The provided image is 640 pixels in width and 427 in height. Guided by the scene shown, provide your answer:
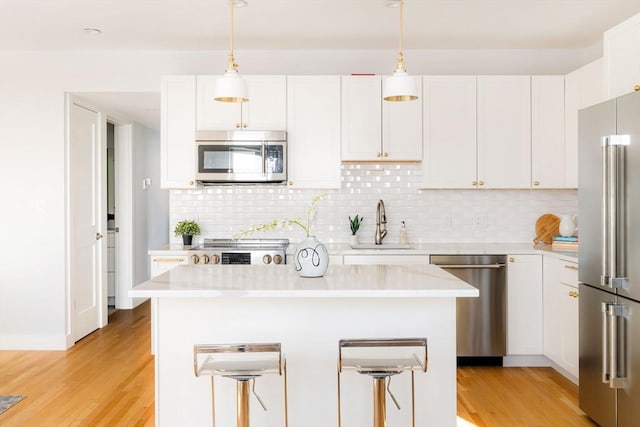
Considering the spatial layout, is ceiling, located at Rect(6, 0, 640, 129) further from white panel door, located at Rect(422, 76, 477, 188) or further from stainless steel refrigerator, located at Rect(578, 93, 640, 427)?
stainless steel refrigerator, located at Rect(578, 93, 640, 427)

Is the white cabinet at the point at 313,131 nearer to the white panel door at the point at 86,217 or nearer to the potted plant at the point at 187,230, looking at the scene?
the potted plant at the point at 187,230

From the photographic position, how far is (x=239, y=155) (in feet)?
14.3

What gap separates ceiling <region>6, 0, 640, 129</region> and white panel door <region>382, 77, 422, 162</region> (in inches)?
23.1

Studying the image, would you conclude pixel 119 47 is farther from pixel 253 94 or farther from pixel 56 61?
pixel 253 94

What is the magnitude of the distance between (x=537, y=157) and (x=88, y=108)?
14.1 ft

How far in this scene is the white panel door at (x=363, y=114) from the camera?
4.41 m

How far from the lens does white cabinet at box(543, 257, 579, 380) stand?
366 centimetres

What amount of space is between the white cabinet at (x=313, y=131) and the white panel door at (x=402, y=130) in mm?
417

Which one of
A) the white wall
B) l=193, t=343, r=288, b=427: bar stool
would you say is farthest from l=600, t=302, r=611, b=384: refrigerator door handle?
the white wall

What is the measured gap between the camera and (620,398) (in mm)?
2693

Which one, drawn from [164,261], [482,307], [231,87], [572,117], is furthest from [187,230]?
[572,117]

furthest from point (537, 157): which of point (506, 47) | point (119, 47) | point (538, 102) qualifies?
point (119, 47)

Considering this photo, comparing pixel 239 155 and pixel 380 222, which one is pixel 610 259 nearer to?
pixel 380 222

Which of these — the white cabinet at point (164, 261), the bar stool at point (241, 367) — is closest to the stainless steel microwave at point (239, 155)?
the white cabinet at point (164, 261)
